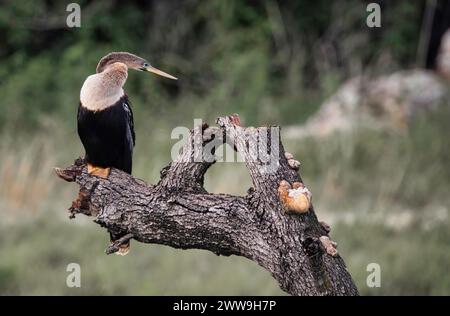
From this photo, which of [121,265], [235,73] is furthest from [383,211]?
[235,73]

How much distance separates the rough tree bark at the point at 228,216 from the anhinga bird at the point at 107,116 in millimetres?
191

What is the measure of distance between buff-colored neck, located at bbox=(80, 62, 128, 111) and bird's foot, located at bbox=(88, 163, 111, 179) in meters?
0.22

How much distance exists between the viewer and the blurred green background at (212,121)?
7.50 m

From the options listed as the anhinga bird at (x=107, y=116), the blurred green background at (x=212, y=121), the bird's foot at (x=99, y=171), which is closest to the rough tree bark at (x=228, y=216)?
the bird's foot at (x=99, y=171)

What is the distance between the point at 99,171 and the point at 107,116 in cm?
22

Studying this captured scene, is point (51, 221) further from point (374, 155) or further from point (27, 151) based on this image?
point (374, 155)

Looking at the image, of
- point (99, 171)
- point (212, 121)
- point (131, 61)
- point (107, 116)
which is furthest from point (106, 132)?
point (212, 121)

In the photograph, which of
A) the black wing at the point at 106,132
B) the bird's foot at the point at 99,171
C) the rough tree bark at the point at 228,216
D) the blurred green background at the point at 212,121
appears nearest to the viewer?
the rough tree bark at the point at 228,216

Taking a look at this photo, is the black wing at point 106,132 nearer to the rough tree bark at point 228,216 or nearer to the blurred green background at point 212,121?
the rough tree bark at point 228,216

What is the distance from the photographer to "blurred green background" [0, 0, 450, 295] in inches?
295

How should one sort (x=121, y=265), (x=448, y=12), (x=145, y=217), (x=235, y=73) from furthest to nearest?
1. (x=448, y=12)
2. (x=235, y=73)
3. (x=121, y=265)
4. (x=145, y=217)

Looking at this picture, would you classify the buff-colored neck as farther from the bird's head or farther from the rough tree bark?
the rough tree bark

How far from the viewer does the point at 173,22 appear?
1278 cm

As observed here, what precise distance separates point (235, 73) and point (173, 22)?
2026 mm
